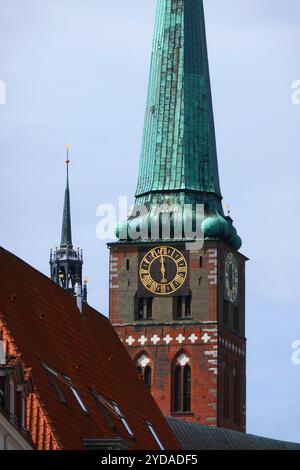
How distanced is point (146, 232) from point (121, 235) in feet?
3.79

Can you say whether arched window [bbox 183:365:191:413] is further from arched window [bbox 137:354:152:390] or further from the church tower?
arched window [bbox 137:354:152:390]

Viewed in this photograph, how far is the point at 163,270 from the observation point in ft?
371

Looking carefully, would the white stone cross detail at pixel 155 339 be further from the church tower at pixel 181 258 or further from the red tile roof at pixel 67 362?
the red tile roof at pixel 67 362

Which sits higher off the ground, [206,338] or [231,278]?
[231,278]

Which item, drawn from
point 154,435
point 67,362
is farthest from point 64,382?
point 154,435

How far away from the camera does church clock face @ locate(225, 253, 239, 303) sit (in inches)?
4508

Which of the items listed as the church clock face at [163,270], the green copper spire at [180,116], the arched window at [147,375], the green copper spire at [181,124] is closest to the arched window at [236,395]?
the arched window at [147,375]

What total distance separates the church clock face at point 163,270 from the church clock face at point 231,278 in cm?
259

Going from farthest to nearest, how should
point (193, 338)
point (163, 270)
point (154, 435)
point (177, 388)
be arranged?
point (163, 270), point (193, 338), point (177, 388), point (154, 435)

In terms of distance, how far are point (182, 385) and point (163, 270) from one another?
204 inches

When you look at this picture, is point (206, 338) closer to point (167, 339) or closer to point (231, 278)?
point (167, 339)

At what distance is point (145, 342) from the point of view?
112125mm

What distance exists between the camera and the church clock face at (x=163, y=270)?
11244cm
